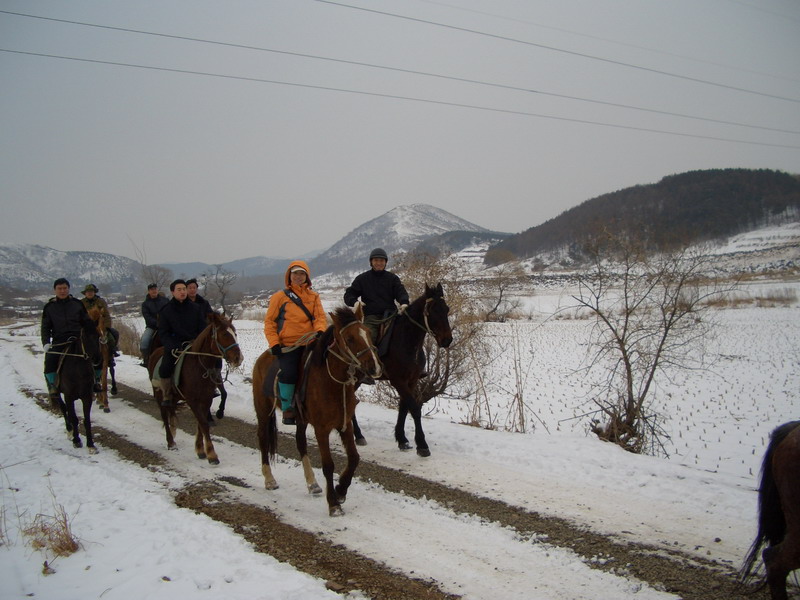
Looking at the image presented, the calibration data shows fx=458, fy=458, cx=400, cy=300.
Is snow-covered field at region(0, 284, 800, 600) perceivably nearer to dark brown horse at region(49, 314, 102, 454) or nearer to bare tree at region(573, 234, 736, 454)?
dark brown horse at region(49, 314, 102, 454)

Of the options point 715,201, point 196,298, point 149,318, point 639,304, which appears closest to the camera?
point 639,304

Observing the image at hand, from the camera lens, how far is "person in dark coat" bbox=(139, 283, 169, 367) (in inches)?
476

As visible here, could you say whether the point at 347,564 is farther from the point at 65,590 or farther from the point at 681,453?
the point at 681,453

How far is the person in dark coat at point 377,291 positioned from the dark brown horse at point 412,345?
55 cm

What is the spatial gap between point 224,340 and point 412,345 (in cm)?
344

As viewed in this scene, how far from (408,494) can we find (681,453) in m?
7.94

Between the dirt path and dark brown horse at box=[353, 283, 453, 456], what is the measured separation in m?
1.14

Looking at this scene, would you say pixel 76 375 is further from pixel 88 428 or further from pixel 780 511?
pixel 780 511

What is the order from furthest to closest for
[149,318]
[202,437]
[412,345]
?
[149,318], [202,437], [412,345]

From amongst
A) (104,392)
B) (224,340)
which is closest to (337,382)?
(224,340)

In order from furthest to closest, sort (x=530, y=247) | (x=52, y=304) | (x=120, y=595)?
(x=530, y=247) < (x=52, y=304) < (x=120, y=595)

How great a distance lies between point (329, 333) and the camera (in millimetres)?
5887

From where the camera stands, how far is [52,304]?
30.0 ft

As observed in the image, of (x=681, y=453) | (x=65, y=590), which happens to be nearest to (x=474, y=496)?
(x=65, y=590)
